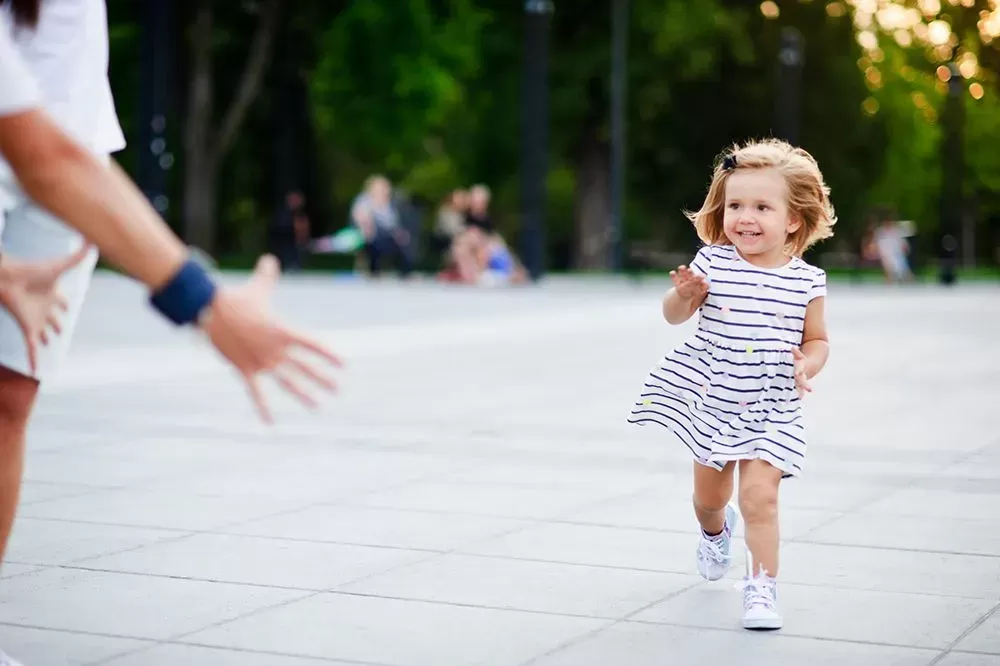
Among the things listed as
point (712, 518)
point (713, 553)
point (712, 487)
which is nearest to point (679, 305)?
point (712, 487)

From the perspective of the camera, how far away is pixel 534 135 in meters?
31.5

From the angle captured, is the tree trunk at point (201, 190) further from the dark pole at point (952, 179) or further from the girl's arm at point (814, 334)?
the girl's arm at point (814, 334)

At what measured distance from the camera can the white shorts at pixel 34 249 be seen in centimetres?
435

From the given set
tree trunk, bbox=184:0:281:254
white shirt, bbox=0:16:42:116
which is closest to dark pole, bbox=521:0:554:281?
tree trunk, bbox=184:0:281:254

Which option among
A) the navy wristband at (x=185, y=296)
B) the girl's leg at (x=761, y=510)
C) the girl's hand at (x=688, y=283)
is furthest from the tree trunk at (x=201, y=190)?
the navy wristband at (x=185, y=296)

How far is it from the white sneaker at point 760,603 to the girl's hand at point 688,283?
0.81m

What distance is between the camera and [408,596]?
5.52m

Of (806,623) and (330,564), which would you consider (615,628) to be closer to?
(806,623)

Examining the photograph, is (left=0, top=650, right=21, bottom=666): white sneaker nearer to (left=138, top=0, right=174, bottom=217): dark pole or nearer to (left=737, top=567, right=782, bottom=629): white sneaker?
(left=737, top=567, right=782, bottom=629): white sneaker

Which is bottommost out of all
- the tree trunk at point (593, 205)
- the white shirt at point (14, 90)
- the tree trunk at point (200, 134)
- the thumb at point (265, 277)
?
the tree trunk at point (593, 205)

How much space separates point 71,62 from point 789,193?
7.16ft

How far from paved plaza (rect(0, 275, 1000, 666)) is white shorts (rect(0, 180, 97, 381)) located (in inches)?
31.1

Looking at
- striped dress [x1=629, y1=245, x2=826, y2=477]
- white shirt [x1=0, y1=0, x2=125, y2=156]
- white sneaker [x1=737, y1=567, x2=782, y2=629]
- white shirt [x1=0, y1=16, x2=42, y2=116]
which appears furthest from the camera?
striped dress [x1=629, y1=245, x2=826, y2=477]

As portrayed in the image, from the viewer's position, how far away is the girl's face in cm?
549
